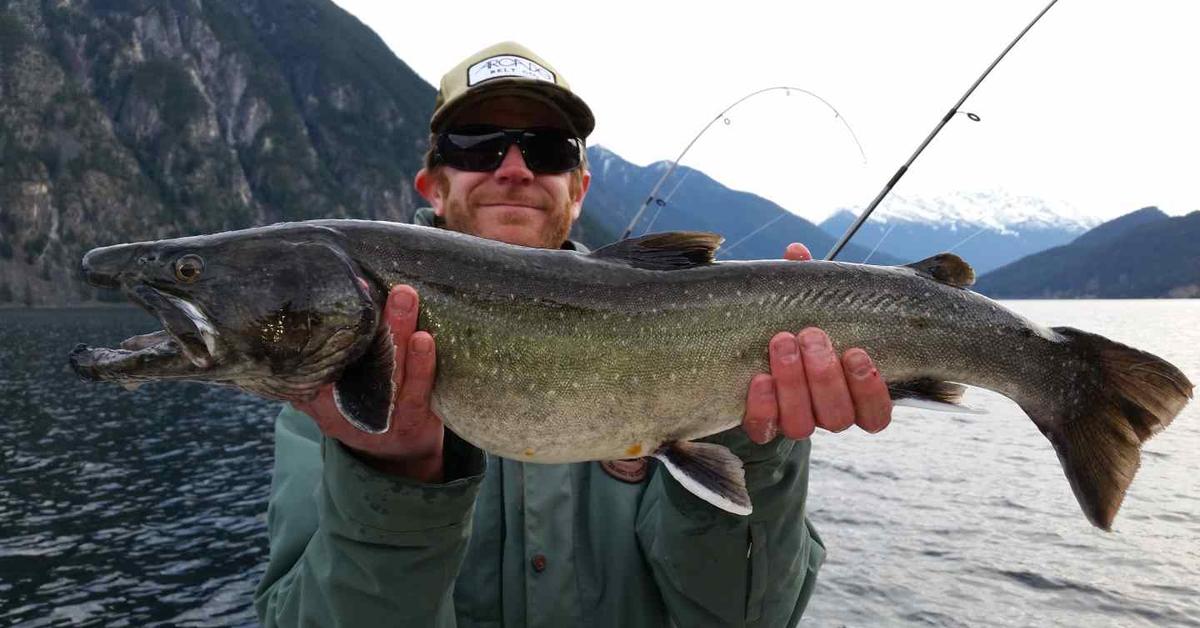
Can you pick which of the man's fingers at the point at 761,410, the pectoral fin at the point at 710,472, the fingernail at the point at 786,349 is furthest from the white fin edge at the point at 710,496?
the fingernail at the point at 786,349

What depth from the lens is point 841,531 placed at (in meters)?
19.1

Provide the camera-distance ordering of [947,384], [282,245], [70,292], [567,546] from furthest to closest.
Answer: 1. [70,292]
2. [567,546]
3. [947,384]
4. [282,245]

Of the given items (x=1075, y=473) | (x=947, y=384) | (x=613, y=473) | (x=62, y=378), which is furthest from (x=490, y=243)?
(x=62, y=378)

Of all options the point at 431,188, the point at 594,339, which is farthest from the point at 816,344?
the point at 431,188

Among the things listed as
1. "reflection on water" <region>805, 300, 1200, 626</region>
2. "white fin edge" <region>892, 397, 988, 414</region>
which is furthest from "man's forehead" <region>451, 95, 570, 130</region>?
"reflection on water" <region>805, 300, 1200, 626</region>

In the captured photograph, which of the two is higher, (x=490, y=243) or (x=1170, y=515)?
(x=490, y=243)

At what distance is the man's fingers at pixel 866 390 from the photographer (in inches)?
149

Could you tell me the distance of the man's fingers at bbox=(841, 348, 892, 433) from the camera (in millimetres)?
3789

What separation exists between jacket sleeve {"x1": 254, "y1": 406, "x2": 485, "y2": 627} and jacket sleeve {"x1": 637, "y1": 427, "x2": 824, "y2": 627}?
115cm

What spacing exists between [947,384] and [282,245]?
329 cm

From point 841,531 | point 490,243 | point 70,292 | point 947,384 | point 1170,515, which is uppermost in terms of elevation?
point 490,243

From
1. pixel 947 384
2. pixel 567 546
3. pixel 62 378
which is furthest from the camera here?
pixel 62 378

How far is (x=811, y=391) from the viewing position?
3.78 meters

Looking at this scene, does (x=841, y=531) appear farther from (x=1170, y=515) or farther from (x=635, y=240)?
(x=635, y=240)
